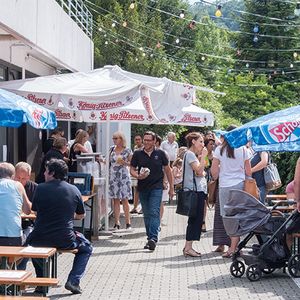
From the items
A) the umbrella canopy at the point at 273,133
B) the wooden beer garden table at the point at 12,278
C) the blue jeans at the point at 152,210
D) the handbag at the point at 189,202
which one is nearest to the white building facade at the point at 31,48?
the blue jeans at the point at 152,210

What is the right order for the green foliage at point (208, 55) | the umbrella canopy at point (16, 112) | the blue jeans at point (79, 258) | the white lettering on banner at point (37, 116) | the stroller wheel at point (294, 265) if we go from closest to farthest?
the umbrella canopy at point (16, 112) → the blue jeans at point (79, 258) → the white lettering on banner at point (37, 116) → the stroller wheel at point (294, 265) → the green foliage at point (208, 55)

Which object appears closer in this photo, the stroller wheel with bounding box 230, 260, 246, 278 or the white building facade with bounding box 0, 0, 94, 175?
the stroller wheel with bounding box 230, 260, 246, 278

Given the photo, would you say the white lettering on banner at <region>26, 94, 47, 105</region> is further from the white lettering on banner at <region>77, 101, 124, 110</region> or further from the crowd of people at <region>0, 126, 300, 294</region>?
the crowd of people at <region>0, 126, 300, 294</region>

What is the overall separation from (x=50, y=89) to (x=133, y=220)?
4928mm

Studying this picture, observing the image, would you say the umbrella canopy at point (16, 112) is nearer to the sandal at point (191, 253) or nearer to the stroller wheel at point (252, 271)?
the stroller wheel at point (252, 271)

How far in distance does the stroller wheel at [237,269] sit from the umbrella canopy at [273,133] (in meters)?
1.55

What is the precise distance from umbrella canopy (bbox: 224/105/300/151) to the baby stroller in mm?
798

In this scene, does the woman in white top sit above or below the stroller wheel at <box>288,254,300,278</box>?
above

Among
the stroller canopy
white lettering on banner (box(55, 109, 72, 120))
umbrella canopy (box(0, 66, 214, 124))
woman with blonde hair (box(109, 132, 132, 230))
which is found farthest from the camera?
white lettering on banner (box(55, 109, 72, 120))

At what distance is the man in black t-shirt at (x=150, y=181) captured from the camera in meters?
12.7

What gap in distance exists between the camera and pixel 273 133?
10.3 meters

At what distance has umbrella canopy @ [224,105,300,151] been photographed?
10.2m

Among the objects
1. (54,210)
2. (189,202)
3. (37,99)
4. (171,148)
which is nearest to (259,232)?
(189,202)

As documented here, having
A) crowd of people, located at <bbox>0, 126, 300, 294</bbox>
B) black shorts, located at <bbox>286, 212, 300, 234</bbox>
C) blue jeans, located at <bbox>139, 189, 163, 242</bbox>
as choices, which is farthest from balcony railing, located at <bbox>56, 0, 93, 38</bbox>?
black shorts, located at <bbox>286, 212, 300, 234</bbox>
